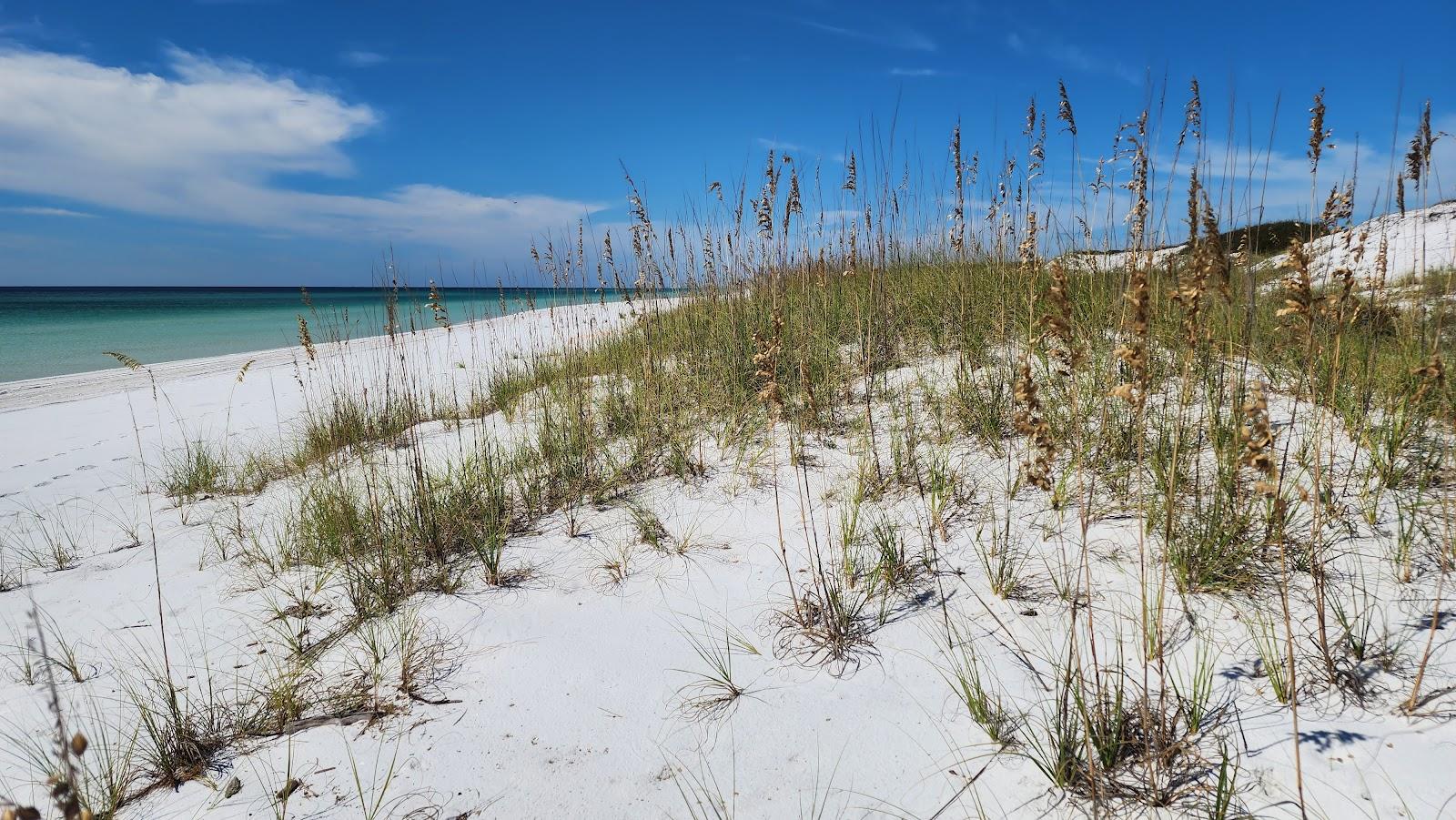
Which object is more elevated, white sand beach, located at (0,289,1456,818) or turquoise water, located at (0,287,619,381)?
turquoise water, located at (0,287,619,381)

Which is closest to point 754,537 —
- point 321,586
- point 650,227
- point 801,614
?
point 801,614

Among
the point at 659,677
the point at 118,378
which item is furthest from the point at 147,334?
the point at 659,677

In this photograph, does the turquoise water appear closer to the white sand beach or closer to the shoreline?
the shoreline

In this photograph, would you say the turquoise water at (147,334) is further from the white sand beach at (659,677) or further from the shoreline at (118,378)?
the white sand beach at (659,677)

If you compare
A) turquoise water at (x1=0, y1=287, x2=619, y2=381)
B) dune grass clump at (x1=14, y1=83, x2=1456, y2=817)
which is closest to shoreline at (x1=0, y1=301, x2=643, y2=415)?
turquoise water at (x1=0, y1=287, x2=619, y2=381)

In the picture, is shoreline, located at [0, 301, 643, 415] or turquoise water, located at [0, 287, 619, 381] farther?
turquoise water, located at [0, 287, 619, 381]

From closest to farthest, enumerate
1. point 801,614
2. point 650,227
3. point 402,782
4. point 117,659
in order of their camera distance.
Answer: point 402,782
point 801,614
point 117,659
point 650,227

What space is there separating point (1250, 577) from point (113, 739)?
3392 millimetres

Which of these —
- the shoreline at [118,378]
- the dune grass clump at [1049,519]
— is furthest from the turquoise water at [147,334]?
the dune grass clump at [1049,519]

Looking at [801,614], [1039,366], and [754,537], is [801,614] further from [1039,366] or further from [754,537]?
[1039,366]

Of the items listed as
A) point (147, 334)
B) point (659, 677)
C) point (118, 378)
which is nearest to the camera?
point (659, 677)

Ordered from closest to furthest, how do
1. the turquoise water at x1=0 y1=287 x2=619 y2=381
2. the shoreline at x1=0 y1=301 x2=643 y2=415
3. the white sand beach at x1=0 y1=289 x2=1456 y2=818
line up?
1. the white sand beach at x1=0 y1=289 x2=1456 y2=818
2. the shoreline at x1=0 y1=301 x2=643 y2=415
3. the turquoise water at x1=0 y1=287 x2=619 y2=381

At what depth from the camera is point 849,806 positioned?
1403mm

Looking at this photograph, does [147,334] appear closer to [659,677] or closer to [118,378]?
[118,378]
